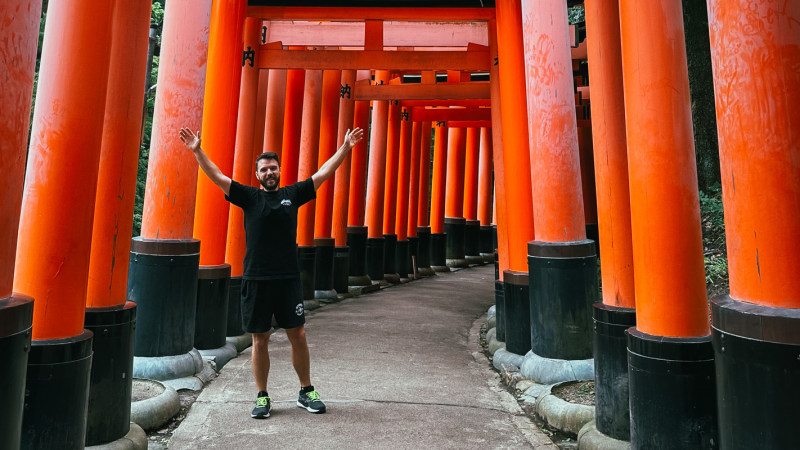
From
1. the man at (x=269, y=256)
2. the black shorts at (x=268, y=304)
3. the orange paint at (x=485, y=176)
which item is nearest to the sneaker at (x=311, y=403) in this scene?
the man at (x=269, y=256)

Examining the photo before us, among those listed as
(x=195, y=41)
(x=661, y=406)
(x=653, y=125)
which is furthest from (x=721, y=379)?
(x=195, y=41)

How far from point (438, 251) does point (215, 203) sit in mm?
11930

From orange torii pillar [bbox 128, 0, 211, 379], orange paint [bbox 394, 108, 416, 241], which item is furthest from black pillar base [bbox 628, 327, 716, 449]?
orange paint [bbox 394, 108, 416, 241]

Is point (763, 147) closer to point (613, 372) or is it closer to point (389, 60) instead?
point (613, 372)

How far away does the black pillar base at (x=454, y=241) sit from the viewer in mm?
19047

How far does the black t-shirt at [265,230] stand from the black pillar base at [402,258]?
11009 mm

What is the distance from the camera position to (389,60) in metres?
8.31

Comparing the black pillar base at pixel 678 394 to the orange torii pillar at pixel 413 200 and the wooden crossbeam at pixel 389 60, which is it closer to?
the wooden crossbeam at pixel 389 60

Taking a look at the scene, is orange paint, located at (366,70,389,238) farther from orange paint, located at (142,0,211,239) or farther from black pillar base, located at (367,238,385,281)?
orange paint, located at (142,0,211,239)

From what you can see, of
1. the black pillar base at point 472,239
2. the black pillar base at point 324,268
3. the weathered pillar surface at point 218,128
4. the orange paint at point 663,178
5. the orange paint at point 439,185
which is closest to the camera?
the orange paint at point 663,178

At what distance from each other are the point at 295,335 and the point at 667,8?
3.15 m

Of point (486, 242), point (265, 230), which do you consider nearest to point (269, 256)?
point (265, 230)

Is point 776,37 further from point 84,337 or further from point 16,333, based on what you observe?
point 84,337

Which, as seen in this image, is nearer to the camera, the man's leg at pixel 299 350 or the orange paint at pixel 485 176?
the man's leg at pixel 299 350
